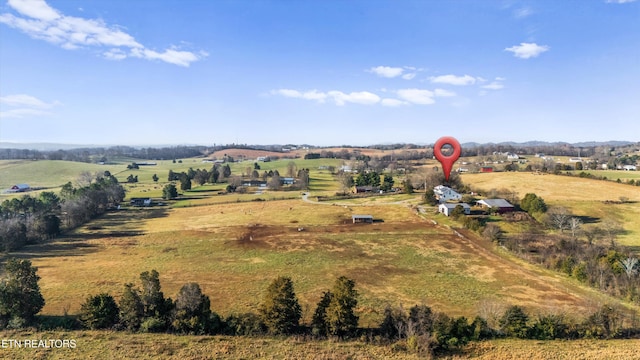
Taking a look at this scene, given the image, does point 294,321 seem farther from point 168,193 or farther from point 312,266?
point 168,193

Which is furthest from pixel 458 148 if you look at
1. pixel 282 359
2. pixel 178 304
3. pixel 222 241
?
pixel 222 241

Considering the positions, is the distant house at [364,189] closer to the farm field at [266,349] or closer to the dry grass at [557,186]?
the dry grass at [557,186]

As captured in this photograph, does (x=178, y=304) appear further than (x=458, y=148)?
No

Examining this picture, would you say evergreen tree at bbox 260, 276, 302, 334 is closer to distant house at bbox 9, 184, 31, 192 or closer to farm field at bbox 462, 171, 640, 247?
farm field at bbox 462, 171, 640, 247

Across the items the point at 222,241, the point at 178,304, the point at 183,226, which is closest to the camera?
the point at 178,304

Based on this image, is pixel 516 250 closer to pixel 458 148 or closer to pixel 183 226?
pixel 458 148

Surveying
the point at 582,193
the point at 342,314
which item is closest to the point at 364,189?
the point at 582,193
